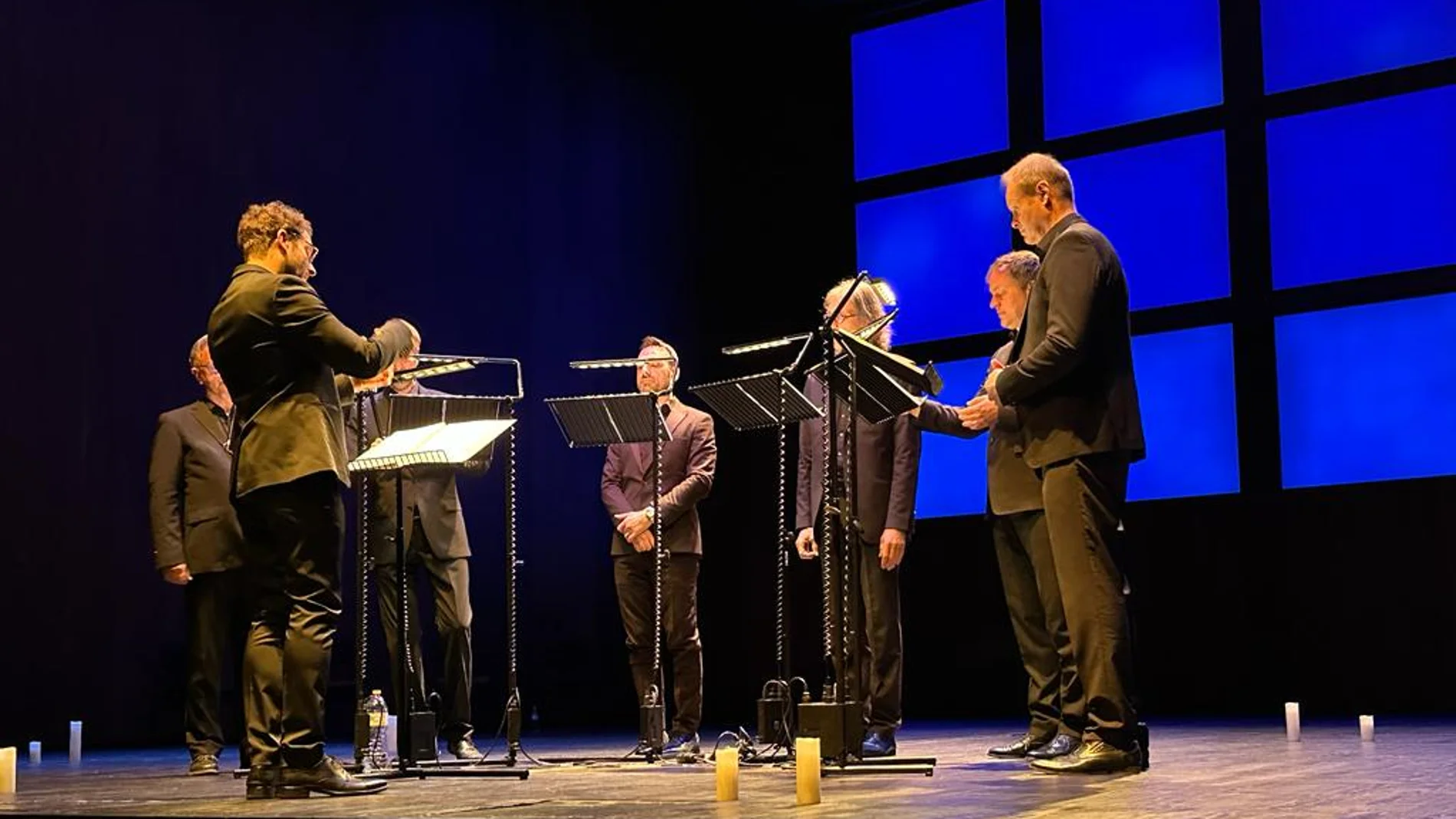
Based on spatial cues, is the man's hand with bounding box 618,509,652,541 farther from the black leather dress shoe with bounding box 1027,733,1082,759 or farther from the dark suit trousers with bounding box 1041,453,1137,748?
the dark suit trousers with bounding box 1041,453,1137,748

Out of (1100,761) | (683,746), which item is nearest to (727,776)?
(1100,761)

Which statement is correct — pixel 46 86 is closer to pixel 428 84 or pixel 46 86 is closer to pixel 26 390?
pixel 26 390

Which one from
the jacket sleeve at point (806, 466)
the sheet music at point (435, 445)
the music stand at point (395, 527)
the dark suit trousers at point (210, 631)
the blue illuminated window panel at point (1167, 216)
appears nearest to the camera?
the sheet music at point (435, 445)

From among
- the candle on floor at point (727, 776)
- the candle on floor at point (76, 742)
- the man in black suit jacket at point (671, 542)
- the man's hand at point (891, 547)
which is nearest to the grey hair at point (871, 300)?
the man's hand at point (891, 547)

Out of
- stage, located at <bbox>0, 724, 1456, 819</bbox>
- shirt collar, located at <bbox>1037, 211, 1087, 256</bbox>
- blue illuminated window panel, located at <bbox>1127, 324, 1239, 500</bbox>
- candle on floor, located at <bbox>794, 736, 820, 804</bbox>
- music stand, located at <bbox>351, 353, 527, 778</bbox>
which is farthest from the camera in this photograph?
blue illuminated window panel, located at <bbox>1127, 324, 1239, 500</bbox>

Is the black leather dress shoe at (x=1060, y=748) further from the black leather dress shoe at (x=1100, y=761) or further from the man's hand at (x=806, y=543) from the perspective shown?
the man's hand at (x=806, y=543)

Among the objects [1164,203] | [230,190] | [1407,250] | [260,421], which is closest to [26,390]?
[230,190]

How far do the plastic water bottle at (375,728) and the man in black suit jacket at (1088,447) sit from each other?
2.19 metres

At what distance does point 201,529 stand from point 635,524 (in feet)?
5.09

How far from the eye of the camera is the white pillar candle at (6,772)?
15.3 ft

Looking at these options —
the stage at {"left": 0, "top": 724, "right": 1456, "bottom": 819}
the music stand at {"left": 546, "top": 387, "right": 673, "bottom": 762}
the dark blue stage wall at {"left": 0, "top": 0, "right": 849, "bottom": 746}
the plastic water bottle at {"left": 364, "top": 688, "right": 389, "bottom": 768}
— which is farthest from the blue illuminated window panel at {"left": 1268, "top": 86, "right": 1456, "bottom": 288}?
the plastic water bottle at {"left": 364, "top": 688, "right": 389, "bottom": 768}

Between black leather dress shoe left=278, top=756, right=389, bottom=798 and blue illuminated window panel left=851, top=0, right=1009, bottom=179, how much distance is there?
19.8 ft

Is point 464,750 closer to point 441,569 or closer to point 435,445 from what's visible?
point 441,569

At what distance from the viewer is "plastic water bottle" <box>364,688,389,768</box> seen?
209 inches
